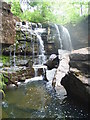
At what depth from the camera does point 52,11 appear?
18.8 m

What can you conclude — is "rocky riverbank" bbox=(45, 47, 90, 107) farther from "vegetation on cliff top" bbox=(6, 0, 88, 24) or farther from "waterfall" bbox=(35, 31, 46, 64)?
"vegetation on cliff top" bbox=(6, 0, 88, 24)

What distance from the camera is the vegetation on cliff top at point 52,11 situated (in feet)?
52.2

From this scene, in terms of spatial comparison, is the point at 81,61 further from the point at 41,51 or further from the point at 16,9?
the point at 16,9

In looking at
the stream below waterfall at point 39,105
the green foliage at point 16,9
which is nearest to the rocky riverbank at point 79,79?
the stream below waterfall at point 39,105

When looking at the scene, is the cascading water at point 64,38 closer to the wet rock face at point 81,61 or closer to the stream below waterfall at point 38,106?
the stream below waterfall at point 38,106

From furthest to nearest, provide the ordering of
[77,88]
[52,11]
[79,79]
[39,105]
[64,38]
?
[52,11], [64,38], [39,105], [77,88], [79,79]

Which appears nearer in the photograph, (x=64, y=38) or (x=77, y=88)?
(x=77, y=88)

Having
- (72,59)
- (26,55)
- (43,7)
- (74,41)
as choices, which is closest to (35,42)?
(26,55)

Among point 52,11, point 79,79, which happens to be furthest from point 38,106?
point 52,11

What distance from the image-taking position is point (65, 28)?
1380 centimetres

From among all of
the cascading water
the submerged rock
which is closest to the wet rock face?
the submerged rock

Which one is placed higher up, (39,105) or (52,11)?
(52,11)

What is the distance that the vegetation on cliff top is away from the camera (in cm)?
1591

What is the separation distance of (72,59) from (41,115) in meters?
1.94
